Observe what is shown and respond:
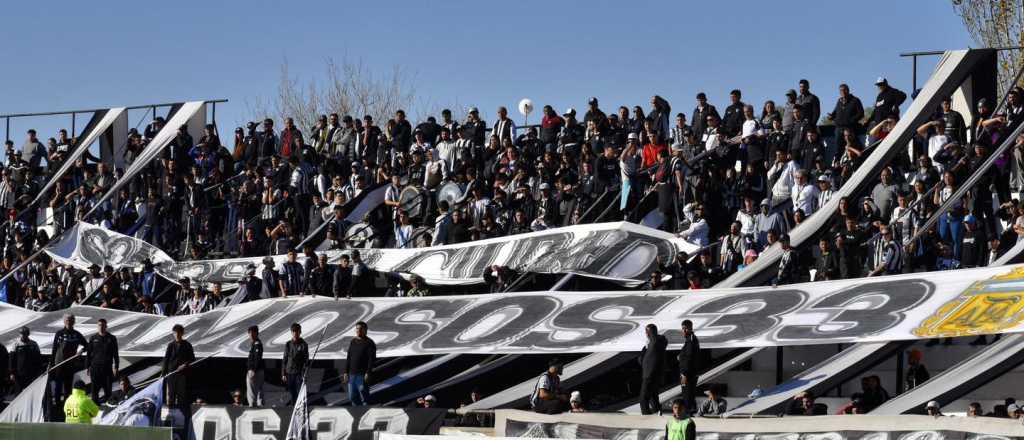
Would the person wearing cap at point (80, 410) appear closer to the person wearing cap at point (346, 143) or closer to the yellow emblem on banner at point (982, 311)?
the yellow emblem on banner at point (982, 311)

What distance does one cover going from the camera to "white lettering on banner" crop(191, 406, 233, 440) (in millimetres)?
20444

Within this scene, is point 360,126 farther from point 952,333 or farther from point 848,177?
point 952,333

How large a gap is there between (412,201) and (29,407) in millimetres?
8136

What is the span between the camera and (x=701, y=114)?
2700 cm

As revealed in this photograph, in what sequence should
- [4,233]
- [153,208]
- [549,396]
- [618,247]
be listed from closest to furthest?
[549,396], [618,247], [153,208], [4,233]

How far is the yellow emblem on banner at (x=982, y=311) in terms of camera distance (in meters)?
17.3

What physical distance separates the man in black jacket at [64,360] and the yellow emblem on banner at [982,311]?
12.4 meters

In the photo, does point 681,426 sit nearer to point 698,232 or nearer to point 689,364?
point 689,364

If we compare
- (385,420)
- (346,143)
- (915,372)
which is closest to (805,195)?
(915,372)

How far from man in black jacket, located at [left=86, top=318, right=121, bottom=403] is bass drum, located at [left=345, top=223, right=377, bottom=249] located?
5.18 metres

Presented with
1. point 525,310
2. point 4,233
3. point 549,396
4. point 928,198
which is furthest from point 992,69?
point 4,233

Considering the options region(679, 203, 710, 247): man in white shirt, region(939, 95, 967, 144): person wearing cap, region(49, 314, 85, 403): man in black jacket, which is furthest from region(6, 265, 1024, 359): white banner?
region(939, 95, 967, 144): person wearing cap

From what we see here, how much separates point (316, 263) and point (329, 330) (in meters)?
2.31

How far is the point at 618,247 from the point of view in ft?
76.7
